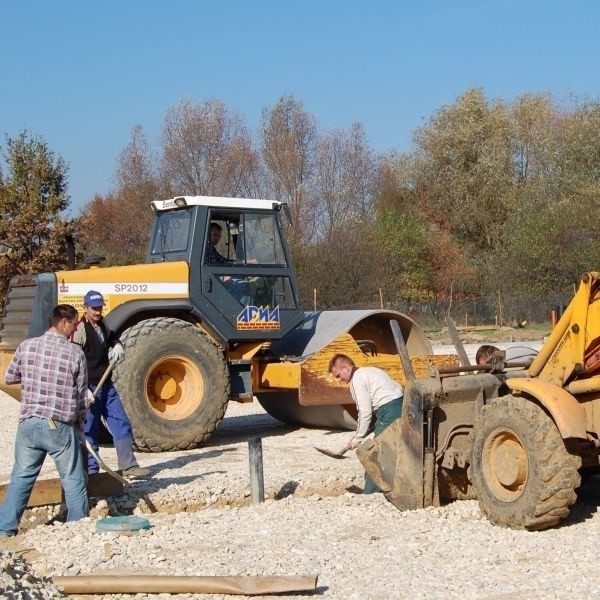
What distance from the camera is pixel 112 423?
9.14m

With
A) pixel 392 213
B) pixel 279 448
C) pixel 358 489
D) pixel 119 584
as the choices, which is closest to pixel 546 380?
A: pixel 358 489

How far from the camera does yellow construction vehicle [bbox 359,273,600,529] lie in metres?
6.75

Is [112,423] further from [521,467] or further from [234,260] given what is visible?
[521,467]

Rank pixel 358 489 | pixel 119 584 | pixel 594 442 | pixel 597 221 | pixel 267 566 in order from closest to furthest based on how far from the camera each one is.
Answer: pixel 119 584, pixel 267 566, pixel 594 442, pixel 358 489, pixel 597 221

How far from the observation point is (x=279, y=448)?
10.9 m

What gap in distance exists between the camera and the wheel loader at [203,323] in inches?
422

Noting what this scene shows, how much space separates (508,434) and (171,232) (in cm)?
565

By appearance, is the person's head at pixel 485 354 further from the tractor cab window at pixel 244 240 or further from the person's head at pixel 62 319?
the tractor cab window at pixel 244 240

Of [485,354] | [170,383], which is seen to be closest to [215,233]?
[170,383]

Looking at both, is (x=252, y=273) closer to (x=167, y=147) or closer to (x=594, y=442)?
(x=594, y=442)

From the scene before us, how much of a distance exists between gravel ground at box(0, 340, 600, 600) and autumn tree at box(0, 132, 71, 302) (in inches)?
679

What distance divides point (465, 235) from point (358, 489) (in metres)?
37.6

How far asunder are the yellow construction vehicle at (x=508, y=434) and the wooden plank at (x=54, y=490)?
2.19 m

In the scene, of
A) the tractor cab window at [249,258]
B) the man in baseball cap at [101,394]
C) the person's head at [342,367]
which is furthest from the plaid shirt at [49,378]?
the tractor cab window at [249,258]
